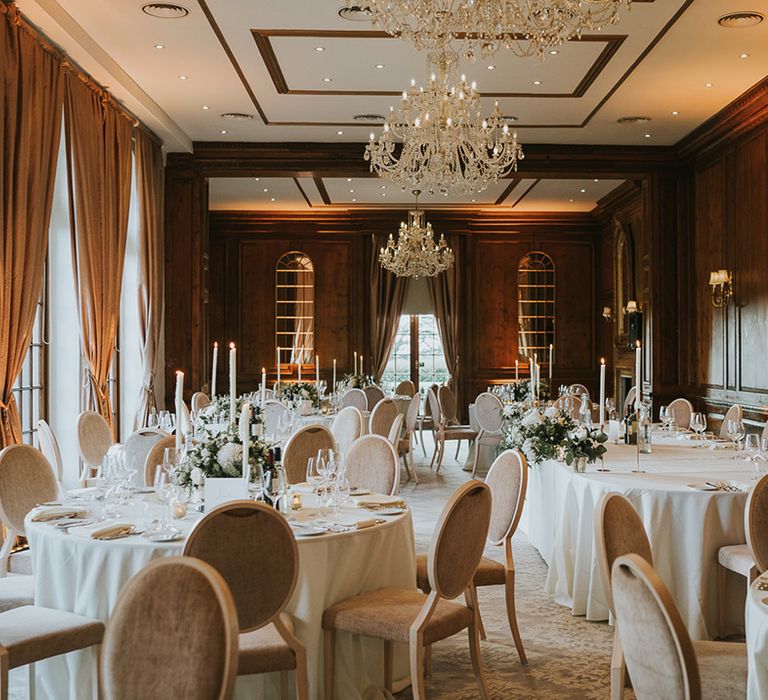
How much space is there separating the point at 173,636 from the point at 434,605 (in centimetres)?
160

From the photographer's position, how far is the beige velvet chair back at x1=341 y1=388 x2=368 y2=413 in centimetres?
1173

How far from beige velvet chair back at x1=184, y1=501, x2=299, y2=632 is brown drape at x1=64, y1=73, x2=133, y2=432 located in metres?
5.62

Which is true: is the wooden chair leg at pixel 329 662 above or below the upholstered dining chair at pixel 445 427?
below

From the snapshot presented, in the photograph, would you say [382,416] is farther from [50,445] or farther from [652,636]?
[652,636]

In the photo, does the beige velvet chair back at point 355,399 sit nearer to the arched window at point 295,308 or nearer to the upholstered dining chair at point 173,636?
the arched window at point 295,308

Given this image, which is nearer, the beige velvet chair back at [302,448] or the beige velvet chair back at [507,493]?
the beige velvet chair back at [507,493]

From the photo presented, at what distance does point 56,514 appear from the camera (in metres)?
4.22

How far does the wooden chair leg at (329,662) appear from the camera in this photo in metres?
3.78

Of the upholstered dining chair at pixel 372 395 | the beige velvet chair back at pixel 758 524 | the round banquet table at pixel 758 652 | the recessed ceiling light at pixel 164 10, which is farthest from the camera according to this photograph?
the upholstered dining chair at pixel 372 395

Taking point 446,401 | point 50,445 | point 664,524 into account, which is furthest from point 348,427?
point 446,401

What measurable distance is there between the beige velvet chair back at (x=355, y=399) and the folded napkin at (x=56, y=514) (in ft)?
24.3

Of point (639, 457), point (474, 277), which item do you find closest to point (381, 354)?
point (474, 277)

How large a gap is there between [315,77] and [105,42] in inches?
78.6

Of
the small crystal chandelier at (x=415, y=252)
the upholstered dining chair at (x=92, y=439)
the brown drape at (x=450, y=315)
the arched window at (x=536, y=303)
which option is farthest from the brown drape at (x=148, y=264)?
the arched window at (x=536, y=303)
